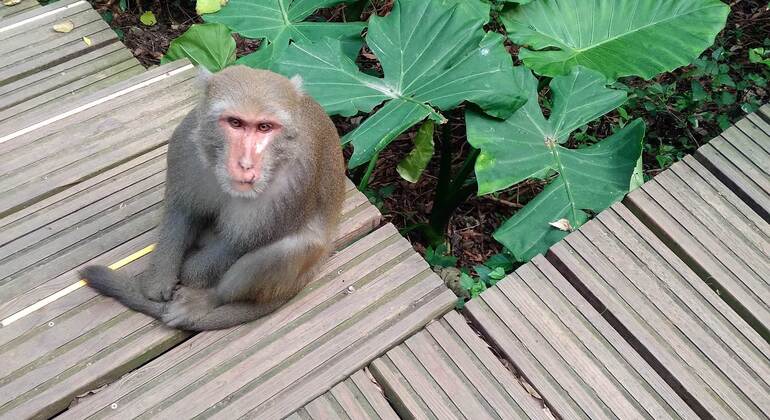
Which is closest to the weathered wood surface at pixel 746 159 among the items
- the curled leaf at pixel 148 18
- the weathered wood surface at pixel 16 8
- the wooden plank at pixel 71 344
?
the wooden plank at pixel 71 344

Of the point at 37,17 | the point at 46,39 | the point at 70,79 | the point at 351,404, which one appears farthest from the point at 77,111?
the point at 351,404

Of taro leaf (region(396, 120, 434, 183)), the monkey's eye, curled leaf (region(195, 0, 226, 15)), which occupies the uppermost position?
the monkey's eye

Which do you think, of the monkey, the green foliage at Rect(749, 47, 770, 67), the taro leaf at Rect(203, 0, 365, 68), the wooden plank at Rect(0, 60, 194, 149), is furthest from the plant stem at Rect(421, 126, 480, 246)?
the green foliage at Rect(749, 47, 770, 67)

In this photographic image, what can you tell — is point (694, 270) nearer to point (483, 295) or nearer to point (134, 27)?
point (483, 295)

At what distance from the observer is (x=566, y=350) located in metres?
2.65

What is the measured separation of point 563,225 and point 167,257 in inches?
71.4

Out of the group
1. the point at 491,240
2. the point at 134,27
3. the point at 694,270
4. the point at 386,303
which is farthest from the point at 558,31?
the point at 134,27

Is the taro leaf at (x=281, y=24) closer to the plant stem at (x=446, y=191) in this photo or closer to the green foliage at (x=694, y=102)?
the plant stem at (x=446, y=191)

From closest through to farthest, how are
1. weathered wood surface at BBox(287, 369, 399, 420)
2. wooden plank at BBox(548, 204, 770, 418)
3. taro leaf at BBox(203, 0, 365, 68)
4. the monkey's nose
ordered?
the monkey's nose < weathered wood surface at BBox(287, 369, 399, 420) < wooden plank at BBox(548, 204, 770, 418) < taro leaf at BBox(203, 0, 365, 68)

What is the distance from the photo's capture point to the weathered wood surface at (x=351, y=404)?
8.10 feet

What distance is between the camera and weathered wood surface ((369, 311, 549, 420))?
2.49 metres

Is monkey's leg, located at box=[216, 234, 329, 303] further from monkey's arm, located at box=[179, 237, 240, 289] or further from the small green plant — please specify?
the small green plant

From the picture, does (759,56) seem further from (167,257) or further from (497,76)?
(167,257)

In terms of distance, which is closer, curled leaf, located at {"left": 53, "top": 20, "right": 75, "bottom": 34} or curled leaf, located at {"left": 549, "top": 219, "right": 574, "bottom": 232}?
curled leaf, located at {"left": 549, "top": 219, "right": 574, "bottom": 232}
